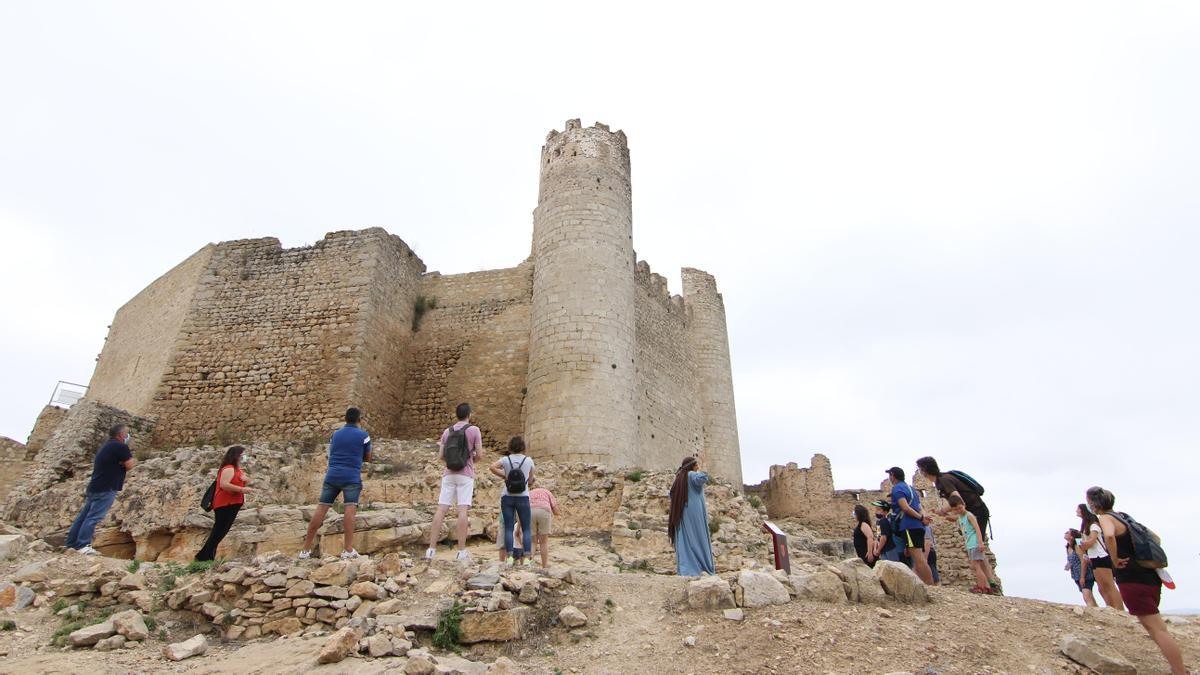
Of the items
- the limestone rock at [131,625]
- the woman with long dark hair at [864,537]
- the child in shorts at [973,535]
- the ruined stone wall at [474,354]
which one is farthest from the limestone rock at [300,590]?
the ruined stone wall at [474,354]

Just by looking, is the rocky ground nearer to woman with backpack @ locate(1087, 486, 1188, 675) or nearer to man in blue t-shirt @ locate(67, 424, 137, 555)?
woman with backpack @ locate(1087, 486, 1188, 675)

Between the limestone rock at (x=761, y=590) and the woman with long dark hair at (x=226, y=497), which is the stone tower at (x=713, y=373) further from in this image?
the woman with long dark hair at (x=226, y=497)

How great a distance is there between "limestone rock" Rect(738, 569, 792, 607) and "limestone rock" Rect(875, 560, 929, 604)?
942mm

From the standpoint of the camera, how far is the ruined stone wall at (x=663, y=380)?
17516 millimetres

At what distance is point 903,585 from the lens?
5.98 m

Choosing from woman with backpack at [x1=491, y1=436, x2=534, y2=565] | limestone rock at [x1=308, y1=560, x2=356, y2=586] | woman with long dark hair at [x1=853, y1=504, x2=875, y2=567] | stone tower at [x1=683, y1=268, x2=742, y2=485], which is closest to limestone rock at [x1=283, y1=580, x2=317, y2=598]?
limestone rock at [x1=308, y1=560, x2=356, y2=586]

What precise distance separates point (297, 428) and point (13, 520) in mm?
4818

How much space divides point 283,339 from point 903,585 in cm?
1411

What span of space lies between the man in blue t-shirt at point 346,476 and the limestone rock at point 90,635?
1.56m

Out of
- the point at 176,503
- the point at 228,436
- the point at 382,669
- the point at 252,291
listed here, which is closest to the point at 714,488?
the point at 382,669

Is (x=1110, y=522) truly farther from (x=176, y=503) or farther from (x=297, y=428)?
(x=297, y=428)

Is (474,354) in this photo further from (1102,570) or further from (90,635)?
(1102,570)

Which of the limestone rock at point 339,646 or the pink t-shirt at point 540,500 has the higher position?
the pink t-shirt at point 540,500

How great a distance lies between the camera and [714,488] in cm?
1131
